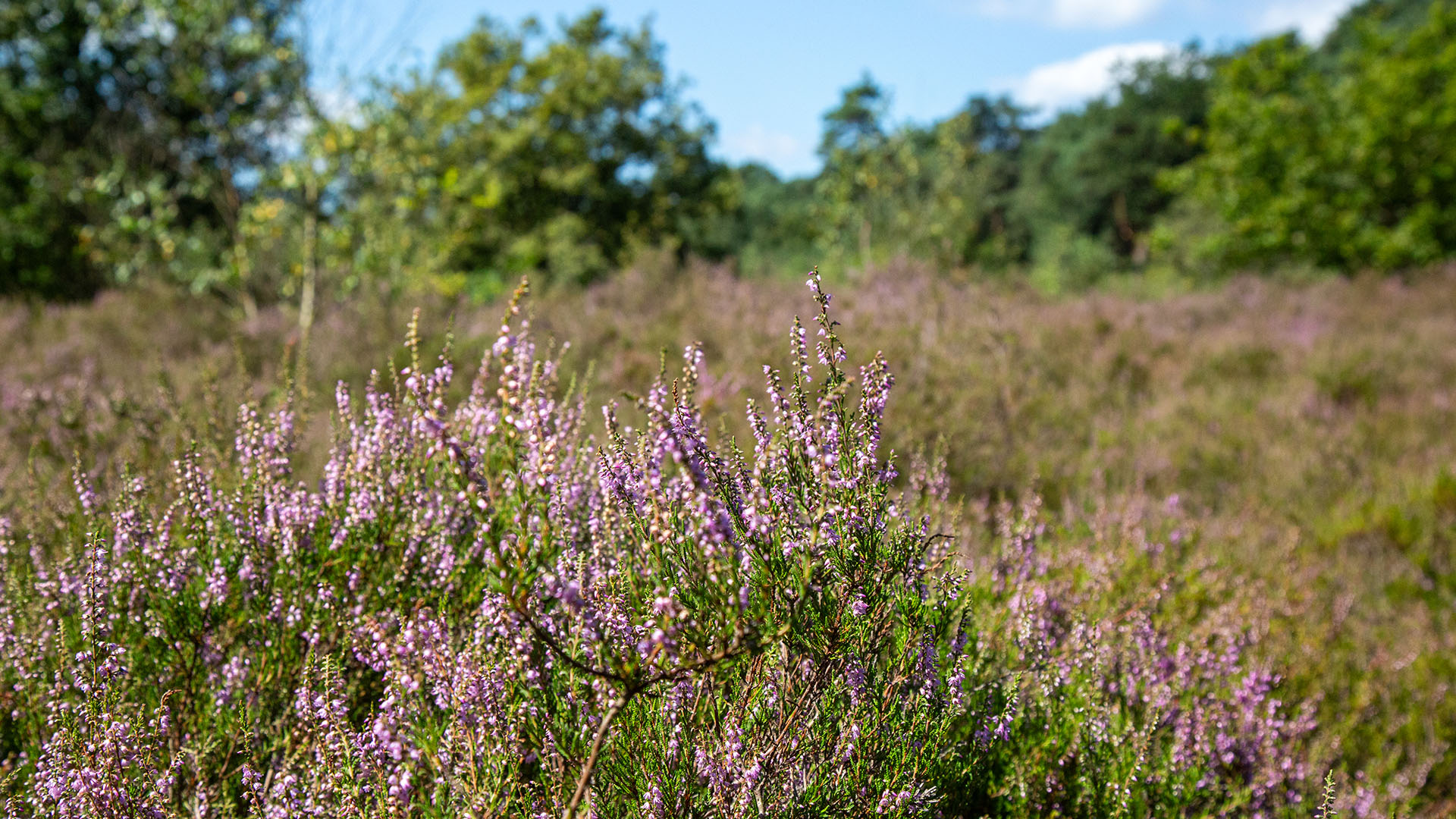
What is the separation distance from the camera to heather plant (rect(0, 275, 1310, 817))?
5.34 feet

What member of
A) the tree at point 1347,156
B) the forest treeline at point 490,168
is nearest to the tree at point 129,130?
the forest treeline at point 490,168

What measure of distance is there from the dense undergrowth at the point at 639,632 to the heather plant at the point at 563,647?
14mm

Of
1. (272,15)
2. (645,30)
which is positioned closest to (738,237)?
(645,30)

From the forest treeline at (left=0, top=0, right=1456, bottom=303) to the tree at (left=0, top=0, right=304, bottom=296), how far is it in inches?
2.0

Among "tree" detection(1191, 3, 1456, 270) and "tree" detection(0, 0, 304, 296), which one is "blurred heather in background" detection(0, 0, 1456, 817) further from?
"tree" detection(1191, 3, 1456, 270)

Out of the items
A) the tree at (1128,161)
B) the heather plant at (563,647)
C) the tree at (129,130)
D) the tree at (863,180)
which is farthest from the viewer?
the tree at (1128,161)

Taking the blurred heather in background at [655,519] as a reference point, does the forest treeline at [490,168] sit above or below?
above

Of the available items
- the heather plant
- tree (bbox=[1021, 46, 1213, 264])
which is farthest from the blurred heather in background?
tree (bbox=[1021, 46, 1213, 264])

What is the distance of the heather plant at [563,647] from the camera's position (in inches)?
64.1

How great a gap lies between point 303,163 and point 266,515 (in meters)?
6.76

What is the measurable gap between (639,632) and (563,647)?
1.07ft

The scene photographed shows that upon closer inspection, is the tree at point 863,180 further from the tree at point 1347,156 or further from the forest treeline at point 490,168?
the tree at point 1347,156

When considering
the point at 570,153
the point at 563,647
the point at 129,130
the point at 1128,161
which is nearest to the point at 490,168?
the point at 570,153

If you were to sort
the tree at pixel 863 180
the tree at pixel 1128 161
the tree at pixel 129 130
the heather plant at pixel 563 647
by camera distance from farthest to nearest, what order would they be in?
the tree at pixel 1128 161 → the tree at pixel 863 180 → the tree at pixel 129 130 → the heather plant at pixel 563 647
